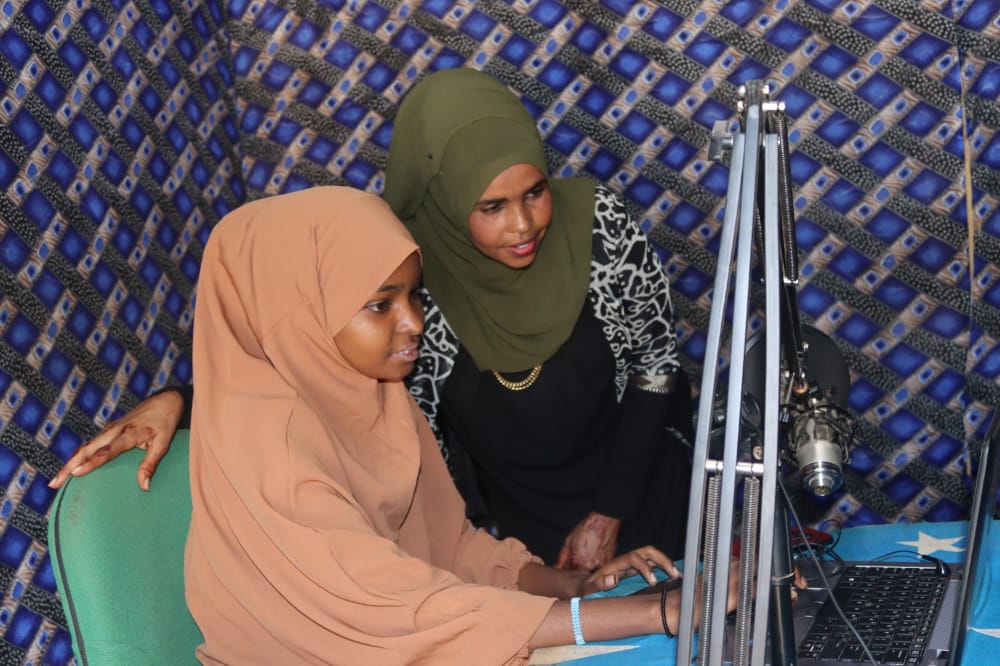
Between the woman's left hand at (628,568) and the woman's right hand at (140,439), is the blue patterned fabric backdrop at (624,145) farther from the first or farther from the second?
the woman's left hand at (628,568)

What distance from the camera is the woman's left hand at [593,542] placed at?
2338 mm

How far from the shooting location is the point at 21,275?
6.70 ft

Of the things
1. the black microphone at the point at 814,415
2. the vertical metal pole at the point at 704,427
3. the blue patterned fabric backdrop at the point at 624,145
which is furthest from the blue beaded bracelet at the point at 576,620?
the blue patterned fabric backdrop at the point at 624,145

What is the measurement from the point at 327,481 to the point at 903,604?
2.60ft

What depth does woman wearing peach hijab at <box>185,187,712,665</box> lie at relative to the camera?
158 cm

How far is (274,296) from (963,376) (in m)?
1.63

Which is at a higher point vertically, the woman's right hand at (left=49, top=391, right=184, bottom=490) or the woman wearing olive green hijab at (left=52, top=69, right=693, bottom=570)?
the woman wearing olive green hijab at (left=52, top=69, right=693, bottom=570)

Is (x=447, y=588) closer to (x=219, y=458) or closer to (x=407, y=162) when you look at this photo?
(x=219, y=458)

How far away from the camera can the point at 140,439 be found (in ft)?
5.99

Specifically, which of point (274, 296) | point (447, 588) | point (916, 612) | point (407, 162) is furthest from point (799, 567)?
point (407, 162)

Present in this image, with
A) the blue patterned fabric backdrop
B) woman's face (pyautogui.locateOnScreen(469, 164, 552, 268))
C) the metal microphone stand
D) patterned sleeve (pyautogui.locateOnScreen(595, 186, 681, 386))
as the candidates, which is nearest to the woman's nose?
woman's face (pyautogui.locateOnScreen(469, 164, 552, 268))

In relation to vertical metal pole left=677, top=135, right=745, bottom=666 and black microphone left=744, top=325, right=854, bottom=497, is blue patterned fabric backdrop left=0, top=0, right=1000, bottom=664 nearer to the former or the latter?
black microphone left=744, top=325, right=854, bottom=497

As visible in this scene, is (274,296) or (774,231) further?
(274,296)

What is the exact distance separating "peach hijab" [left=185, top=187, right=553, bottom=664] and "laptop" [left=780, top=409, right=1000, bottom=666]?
14.6 inches
